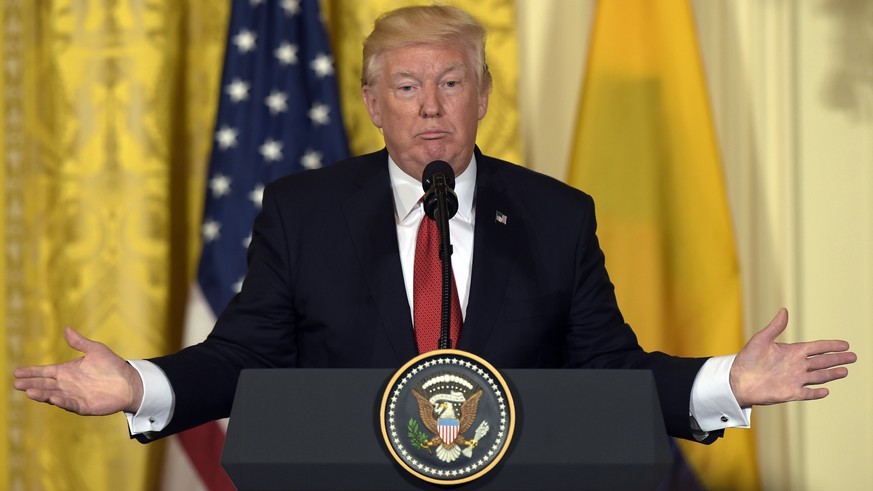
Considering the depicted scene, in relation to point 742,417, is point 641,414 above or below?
above

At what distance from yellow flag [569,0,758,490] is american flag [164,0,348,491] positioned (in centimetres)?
94

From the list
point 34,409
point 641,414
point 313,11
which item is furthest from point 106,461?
point 641,414

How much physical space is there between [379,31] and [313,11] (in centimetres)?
146

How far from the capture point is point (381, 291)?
7.31ft

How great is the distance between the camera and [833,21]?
12.9ft

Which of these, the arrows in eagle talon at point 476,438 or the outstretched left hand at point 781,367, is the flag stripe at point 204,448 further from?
the arrows in eagle talon at point 476,438

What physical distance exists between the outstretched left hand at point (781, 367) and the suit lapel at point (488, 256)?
0.53m

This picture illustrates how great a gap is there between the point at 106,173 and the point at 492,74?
1393 millimetres

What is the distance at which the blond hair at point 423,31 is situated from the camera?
7.82ft

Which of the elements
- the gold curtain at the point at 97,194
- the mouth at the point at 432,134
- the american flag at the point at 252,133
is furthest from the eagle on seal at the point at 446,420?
the gold curtain at the point at 97,194

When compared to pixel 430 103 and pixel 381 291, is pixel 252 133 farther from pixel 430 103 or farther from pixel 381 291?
pixel 381 291

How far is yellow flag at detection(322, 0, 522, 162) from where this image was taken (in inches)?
151

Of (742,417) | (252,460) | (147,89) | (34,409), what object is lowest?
(34,409)

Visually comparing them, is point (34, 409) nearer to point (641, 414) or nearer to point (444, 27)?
point (444, 27)
